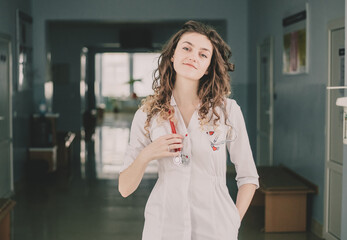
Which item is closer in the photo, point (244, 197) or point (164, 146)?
point (164, 146)

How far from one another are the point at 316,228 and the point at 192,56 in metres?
3.68

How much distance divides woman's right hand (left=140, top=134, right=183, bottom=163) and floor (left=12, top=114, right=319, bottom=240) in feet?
10.7

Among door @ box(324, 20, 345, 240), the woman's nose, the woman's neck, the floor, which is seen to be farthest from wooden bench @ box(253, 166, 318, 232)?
the woman's nose

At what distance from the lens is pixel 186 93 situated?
170 centimetres

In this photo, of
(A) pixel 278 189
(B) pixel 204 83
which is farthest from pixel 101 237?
(B) pixel 204 83

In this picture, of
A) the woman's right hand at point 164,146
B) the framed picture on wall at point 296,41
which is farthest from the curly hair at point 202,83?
the framed picture on wall at point 296,41

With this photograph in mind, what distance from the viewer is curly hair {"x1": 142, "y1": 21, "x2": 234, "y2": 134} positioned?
5.37 feet

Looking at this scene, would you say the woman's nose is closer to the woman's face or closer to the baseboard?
the woman's face

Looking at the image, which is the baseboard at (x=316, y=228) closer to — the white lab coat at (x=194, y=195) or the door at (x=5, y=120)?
the white lab coat at (x=194, y=195)

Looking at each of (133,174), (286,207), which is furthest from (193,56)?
(286,207)

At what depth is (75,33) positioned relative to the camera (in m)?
14.5

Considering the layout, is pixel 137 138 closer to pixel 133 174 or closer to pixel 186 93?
pixel 133 174

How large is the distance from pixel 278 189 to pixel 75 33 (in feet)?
36.5

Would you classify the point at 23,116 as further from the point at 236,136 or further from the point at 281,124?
the point at 236,136
